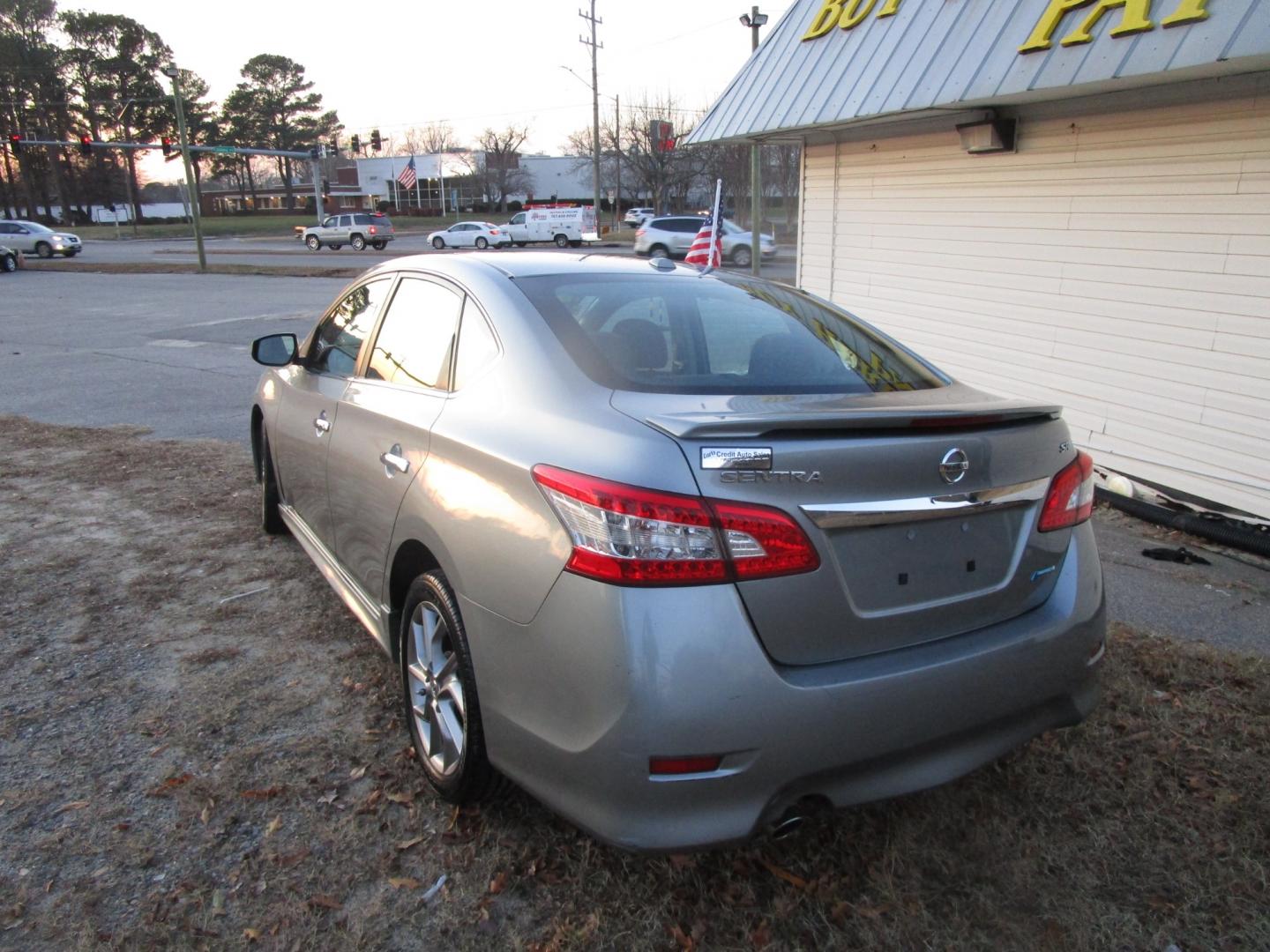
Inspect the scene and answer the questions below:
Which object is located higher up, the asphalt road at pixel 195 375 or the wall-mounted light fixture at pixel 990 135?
the wall-mounted light fixture at pixel 990 135

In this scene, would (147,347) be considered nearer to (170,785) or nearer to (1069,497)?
(170,785)

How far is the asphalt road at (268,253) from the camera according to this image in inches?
1374

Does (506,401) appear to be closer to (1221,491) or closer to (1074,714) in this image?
(1074,714)

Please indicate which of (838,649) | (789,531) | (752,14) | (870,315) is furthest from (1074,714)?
(752,14)

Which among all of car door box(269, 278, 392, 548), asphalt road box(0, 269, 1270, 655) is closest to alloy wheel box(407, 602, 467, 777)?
car door box(269, 278, 392, 548)

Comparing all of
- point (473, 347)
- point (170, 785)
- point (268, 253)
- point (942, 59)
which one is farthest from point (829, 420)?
point (268, 253)

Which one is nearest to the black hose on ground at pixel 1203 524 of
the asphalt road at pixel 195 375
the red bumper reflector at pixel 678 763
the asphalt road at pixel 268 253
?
the asphalt road at pixel 195 375

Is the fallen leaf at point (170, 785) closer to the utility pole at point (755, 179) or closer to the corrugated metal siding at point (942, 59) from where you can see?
the utility pole at point (755, 179)

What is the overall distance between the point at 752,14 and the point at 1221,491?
69.5 ft

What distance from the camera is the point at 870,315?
9.29 metres

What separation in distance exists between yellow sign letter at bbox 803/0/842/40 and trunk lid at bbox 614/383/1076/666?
7.02 metres

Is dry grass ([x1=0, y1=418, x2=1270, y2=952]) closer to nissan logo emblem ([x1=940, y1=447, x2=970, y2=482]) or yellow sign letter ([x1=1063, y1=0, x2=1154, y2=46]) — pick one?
nissan logo emblem ([x1=940, y1=447, x2=970, y2=482])

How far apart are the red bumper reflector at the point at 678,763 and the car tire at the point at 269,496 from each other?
11.6 feet

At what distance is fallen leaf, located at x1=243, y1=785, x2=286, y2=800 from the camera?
9.87ft
